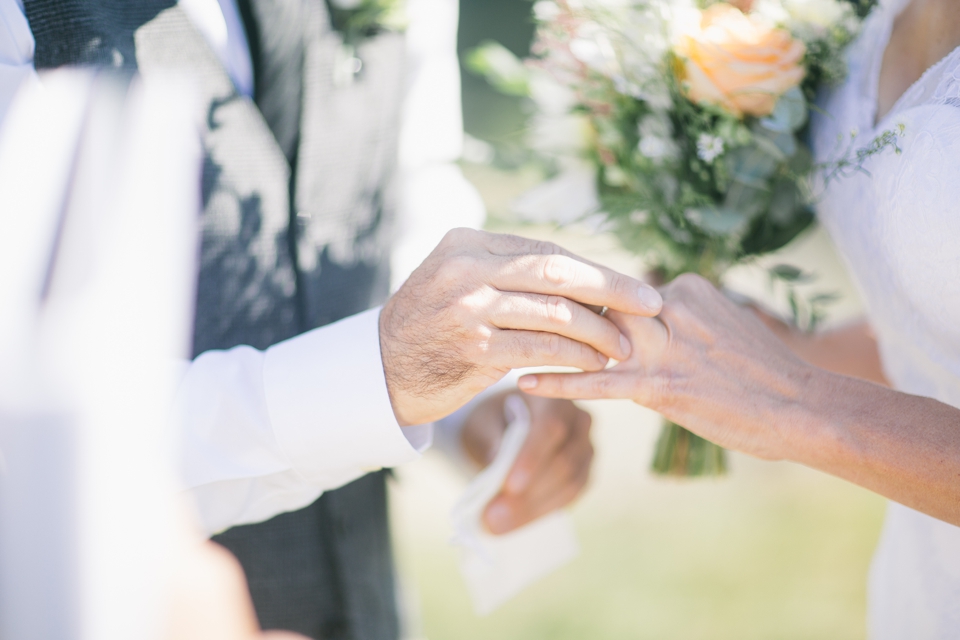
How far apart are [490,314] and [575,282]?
0.15 m

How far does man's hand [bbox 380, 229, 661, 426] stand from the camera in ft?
3.16

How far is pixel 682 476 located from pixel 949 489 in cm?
82

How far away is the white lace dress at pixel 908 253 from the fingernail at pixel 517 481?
0.85 m

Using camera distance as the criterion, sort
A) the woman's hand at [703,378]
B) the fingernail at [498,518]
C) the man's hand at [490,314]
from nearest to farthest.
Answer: the man's hand at [490,314] < the woman's hand at [703,378] < the fingernail at [498,518]

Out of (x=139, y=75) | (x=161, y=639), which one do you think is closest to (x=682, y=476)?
(x=161, y=639)

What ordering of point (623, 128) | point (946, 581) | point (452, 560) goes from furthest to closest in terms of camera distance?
1. point (452, 560)
2. point (623, 128)
3. point (946, 581)

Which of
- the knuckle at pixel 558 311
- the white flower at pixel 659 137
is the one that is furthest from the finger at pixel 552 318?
the white flower at pixel 659 137

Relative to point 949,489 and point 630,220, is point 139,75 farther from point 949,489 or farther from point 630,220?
point 949,489

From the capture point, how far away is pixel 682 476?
1746mm

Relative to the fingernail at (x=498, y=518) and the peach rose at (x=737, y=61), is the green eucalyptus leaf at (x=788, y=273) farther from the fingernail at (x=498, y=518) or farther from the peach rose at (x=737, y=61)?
the fingernail at (x=498, y=518)

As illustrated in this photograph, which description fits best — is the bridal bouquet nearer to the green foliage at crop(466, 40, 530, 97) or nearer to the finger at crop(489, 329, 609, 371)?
the green foliage at crop(466, 40, 530, 97)

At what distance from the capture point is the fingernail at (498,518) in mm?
1537

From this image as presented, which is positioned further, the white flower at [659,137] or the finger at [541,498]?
the finger at [541,498]

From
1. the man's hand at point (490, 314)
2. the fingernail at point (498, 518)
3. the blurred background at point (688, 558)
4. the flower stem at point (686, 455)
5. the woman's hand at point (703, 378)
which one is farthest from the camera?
the blurred background at point (688, 558)
